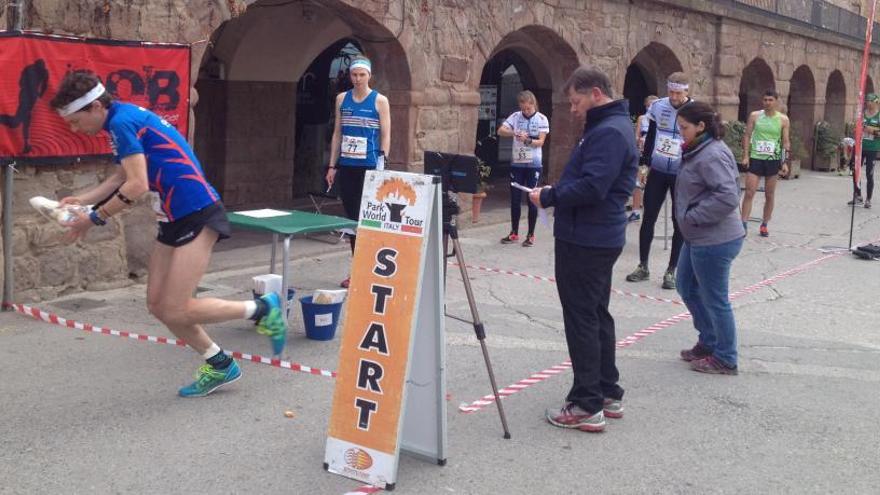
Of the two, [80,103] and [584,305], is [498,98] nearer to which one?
[584,305]

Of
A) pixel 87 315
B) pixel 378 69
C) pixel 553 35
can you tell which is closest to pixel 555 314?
pixel 87 315

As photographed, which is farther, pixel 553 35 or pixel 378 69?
pixel 553 35

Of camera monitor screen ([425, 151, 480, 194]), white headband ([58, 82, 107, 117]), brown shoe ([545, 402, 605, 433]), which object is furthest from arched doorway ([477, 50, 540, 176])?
white headband ([58, 82, 107, 117])

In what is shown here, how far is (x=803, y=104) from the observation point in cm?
2317

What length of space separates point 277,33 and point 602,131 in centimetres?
904

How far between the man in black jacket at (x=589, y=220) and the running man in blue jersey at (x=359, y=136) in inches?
123

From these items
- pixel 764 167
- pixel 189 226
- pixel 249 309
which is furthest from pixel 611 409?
pixel 764 167

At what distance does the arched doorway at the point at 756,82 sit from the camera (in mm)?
20109

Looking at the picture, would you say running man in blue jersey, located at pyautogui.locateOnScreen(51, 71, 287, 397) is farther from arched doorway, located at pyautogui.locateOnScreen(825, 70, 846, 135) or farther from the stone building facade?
arched doorway, located at pyautogui.locateOnScreen(825, 70, 846, 135)

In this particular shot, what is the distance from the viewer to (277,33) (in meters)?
13.1

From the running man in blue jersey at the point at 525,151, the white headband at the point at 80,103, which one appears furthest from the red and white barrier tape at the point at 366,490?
the running man in blue jersey at the point at 525,151

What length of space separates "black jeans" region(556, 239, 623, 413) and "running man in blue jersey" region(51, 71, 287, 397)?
157cm

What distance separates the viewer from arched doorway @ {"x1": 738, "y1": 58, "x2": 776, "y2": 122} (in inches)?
792

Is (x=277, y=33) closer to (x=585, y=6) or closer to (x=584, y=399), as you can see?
(x=585, y=6)
